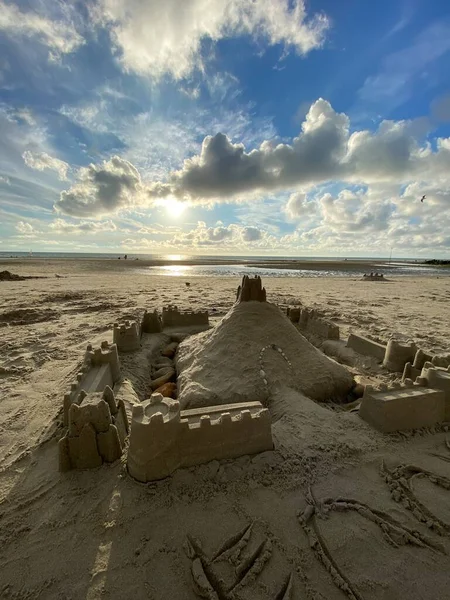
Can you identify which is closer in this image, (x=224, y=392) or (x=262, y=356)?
(x=224, y=392)

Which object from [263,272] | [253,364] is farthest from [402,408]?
[263,272]

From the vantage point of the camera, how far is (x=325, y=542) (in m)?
2.18

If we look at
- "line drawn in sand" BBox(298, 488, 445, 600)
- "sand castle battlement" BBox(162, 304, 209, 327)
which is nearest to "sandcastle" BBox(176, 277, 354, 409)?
"line drawn in sand" BBox(298, 488, 445, 600)

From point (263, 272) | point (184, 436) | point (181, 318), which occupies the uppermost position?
point (184, 436)

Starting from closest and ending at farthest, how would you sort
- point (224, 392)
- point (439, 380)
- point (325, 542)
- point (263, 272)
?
point (325, 542) → point (439, 380) → point (224, 392) → point (263, 272)

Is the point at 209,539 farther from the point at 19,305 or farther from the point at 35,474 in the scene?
the point at 19,305

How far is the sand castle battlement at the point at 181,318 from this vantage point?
800cm

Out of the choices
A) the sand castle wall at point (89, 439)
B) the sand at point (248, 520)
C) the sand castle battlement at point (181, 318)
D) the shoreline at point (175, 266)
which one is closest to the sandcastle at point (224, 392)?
the sand castle wall at point (89, 439)

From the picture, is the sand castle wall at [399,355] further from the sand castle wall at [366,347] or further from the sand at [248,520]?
the sand at [248,520]

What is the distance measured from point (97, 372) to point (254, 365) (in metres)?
2.63

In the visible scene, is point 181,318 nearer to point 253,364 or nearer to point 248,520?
point 253,364

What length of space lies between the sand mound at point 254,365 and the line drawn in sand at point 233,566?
75.5 inches

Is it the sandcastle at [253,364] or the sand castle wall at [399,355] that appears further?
the sand castle wall at [399,355]

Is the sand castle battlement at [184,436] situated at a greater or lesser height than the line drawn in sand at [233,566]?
greater
